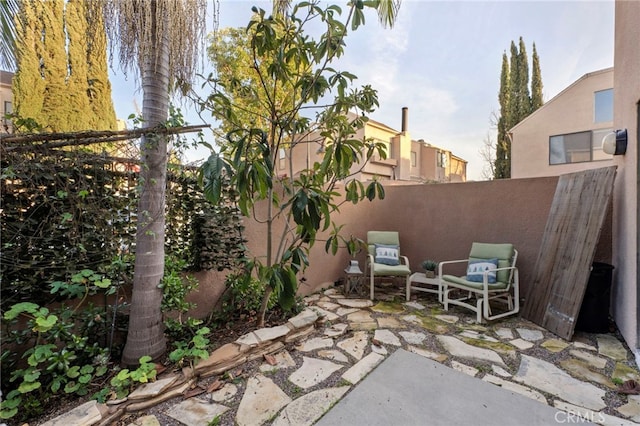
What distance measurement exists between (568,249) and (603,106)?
9579mm

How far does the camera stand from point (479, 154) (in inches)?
643

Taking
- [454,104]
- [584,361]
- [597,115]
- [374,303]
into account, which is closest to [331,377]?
[374,303]

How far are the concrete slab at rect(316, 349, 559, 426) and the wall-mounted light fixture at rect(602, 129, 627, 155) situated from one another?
9.08 ft

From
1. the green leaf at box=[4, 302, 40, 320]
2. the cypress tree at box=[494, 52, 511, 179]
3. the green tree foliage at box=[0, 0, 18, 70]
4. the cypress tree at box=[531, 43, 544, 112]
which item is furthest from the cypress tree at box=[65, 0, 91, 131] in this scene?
the cypress tree at box=[531, 43, 544, 112]

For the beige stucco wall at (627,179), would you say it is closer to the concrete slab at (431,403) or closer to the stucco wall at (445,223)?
the stucco wall at (445,223)

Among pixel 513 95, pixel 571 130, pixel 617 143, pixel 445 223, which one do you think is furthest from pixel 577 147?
pixel 617 143

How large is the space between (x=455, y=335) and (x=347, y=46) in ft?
10.8

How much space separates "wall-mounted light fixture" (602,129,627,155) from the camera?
277 centimetres

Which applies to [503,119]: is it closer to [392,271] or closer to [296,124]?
[392,271]

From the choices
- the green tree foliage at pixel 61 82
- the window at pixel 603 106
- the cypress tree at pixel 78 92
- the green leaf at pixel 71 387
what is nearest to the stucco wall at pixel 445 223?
the green leaf at pixel 71 387

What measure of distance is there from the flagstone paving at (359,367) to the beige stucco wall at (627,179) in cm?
47

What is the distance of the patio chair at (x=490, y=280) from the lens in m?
3.36

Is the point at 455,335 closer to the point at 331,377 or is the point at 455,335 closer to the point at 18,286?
the point at 331,377

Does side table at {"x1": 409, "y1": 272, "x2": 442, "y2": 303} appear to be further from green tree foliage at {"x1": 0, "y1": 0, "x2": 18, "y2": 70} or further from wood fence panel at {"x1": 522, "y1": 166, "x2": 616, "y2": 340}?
green tree foliage at {"x1": 0, "y1": 0, "x2": 18, "y2": 70}
